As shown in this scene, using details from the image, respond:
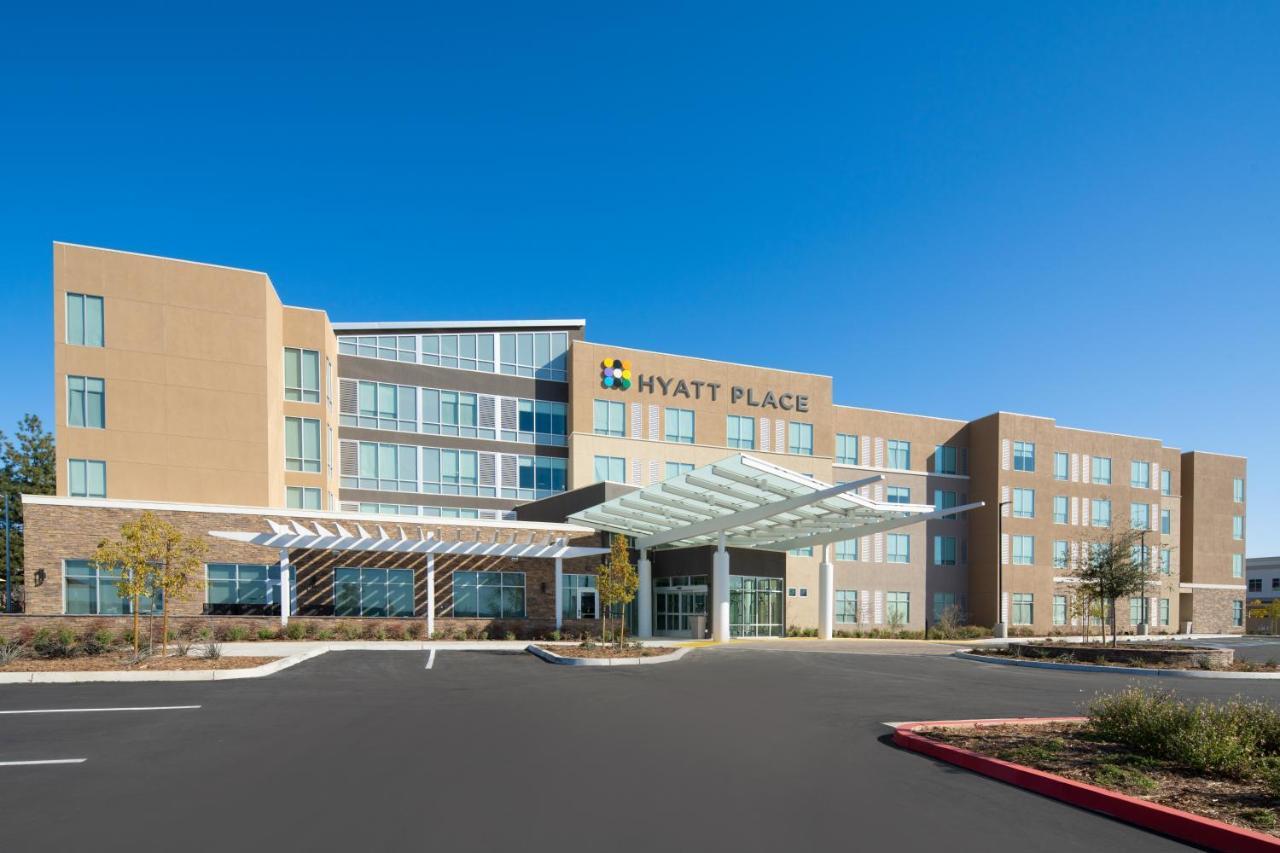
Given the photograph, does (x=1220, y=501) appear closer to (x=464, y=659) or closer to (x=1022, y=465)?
(x=1022, y=465)

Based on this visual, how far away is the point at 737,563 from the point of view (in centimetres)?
3559

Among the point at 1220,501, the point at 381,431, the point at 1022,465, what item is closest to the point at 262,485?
the point at 381,431

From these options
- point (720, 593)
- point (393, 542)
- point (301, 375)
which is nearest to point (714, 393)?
point (720, 593)

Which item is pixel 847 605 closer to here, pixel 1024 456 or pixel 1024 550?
pixel 1024 550

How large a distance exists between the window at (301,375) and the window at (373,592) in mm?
9878

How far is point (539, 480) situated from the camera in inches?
1628

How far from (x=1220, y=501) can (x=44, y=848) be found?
67194 mm

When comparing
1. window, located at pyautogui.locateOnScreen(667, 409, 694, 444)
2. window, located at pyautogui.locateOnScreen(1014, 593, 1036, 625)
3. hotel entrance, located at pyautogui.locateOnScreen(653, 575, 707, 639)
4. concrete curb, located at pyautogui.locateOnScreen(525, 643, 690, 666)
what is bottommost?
window, located at pyautogui.locateOnScreen(1014, 593, 1036, 625)

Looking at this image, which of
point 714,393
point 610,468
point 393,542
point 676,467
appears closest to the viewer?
point 393,542

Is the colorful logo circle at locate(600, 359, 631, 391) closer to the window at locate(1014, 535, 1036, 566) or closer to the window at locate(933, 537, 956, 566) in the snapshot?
the window at locate(933, 537, 956, 566)

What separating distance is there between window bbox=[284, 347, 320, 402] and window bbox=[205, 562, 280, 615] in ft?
32.8

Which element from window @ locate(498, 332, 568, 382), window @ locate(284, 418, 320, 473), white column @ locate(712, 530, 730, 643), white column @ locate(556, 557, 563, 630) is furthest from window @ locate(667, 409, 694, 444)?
window @ locate(284, 418, 320, 473)

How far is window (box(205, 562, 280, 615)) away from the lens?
26.9 m

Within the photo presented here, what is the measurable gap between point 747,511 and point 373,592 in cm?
1418
